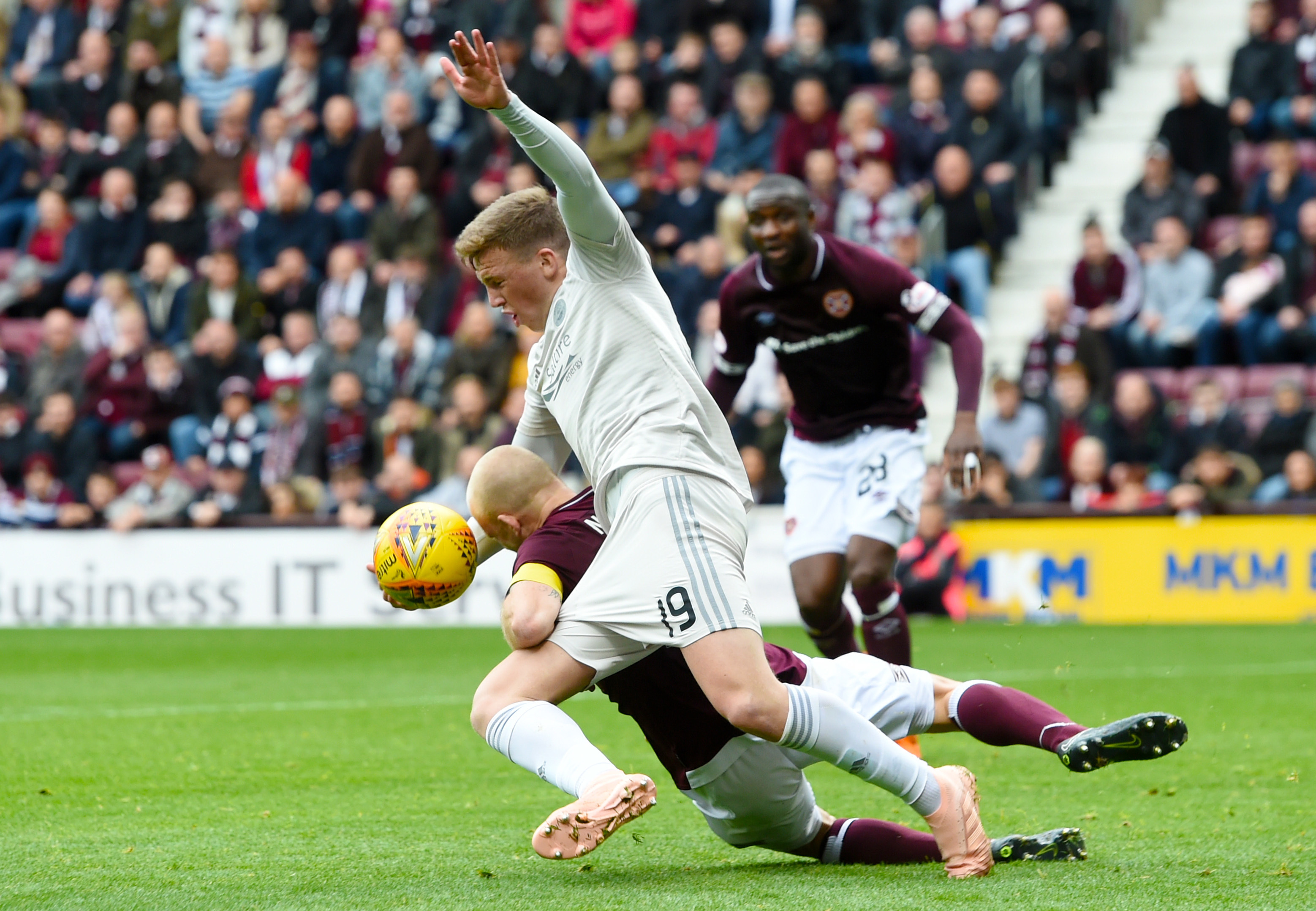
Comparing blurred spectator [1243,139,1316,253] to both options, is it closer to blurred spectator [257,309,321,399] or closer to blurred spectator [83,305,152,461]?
blurred spectator [257,309,321,399]

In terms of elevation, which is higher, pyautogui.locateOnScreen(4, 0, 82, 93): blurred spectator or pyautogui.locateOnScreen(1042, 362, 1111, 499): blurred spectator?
pyautogui.locateOnScreen(4, 0, 82, 93): blurred spectator

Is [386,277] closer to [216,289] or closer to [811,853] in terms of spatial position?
[216,289]

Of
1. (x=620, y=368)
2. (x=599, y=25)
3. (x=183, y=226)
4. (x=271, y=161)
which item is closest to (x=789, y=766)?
(x=620, y=368)

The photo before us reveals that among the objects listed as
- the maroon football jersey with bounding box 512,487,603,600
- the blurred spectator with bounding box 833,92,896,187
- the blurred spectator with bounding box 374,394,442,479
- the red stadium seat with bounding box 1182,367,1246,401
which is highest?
the blurred spectator with bounding box 833,92,896,187

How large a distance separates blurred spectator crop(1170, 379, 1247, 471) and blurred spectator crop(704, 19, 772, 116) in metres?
6.13

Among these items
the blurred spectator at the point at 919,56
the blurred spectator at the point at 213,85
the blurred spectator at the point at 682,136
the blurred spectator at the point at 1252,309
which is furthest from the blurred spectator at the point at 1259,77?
the blurred spectator at the point at 213,85

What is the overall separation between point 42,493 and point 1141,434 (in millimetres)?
10176

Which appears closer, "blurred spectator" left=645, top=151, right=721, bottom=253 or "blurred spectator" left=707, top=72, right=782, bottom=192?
"blurred spectator" left=645, top=151, right=721, bottom=253

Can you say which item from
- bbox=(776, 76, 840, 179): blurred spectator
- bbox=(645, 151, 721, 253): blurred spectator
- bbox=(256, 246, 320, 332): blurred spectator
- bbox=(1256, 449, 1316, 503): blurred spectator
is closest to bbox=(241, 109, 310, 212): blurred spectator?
bbox=(256, 246, 320, 332): blurred spectator

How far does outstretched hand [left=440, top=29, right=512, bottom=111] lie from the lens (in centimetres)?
446

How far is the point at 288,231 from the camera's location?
1956 centimetres

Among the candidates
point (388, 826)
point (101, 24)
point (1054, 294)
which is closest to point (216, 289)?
point (101, 24)

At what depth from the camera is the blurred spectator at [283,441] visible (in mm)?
17281

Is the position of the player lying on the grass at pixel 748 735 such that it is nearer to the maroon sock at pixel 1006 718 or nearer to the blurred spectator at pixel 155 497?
the maroon sock at pixel 1006 718
